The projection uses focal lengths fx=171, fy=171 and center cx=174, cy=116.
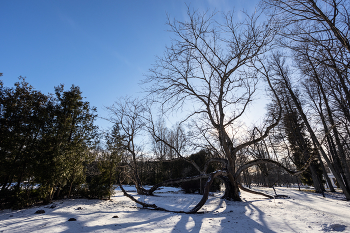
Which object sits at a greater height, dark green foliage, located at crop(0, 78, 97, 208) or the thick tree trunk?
dark green foliage, located at crop(0, 78, 97, 208)

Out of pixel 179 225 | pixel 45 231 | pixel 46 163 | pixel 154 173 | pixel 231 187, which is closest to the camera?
pixel 45 231

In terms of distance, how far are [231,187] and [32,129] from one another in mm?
9780

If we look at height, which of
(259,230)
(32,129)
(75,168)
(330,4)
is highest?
(330,4)

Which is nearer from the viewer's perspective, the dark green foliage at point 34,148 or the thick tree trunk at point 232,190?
the dark green foliage at point 34,148

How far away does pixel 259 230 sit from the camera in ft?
13.1

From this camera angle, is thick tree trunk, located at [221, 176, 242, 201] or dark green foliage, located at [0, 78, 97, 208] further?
thick tree trunk, located at [221, 176, 242, 201]

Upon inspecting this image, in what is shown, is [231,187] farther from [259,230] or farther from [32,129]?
[32,129]

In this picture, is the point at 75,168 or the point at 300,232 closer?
the point at 300,232

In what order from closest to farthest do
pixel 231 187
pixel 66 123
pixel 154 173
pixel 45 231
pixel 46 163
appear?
pixel 45 231
pixel 46 163
pixel 66 123
pixel 231 187
pixel 154 173

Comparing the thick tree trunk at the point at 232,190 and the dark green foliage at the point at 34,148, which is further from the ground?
the dark green foliage at the point at 34,148

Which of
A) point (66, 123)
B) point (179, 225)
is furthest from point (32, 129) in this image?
point (179, 225)

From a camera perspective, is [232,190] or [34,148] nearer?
[34,148]

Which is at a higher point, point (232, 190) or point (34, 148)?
point (34, 148)

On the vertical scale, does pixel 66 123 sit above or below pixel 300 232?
above
